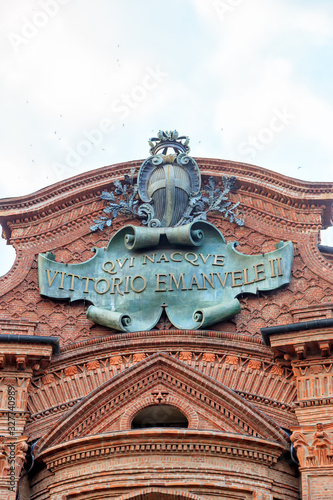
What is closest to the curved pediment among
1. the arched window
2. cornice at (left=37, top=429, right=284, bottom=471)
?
cornice at (left=37, top=429, right=284, bottom=471)

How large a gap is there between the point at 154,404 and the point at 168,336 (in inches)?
65.7

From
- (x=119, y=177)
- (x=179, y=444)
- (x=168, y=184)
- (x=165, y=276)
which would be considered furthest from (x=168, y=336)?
(x=119, y=177)

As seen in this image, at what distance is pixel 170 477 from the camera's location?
15.8 m

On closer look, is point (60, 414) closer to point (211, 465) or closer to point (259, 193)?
point (211, 465)

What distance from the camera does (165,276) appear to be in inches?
761

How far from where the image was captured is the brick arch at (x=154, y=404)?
16750 millimetres

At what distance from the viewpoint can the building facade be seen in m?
16.1

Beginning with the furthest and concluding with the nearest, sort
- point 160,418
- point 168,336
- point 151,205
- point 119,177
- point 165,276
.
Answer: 1. point 119,177
2. point 151,205
3. point 165,276
4. point 168,336
5. point 160,418

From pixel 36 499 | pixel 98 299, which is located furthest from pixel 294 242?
pixel 36 499

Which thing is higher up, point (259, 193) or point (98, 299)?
point (259, 193)

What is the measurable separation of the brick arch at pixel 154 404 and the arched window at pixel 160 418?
1.45 ft

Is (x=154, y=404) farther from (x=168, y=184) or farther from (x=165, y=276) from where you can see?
(x=168, y=184)

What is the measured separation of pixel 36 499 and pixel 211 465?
11.0 feet

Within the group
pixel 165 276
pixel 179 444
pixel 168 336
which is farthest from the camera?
pixel 165 276
